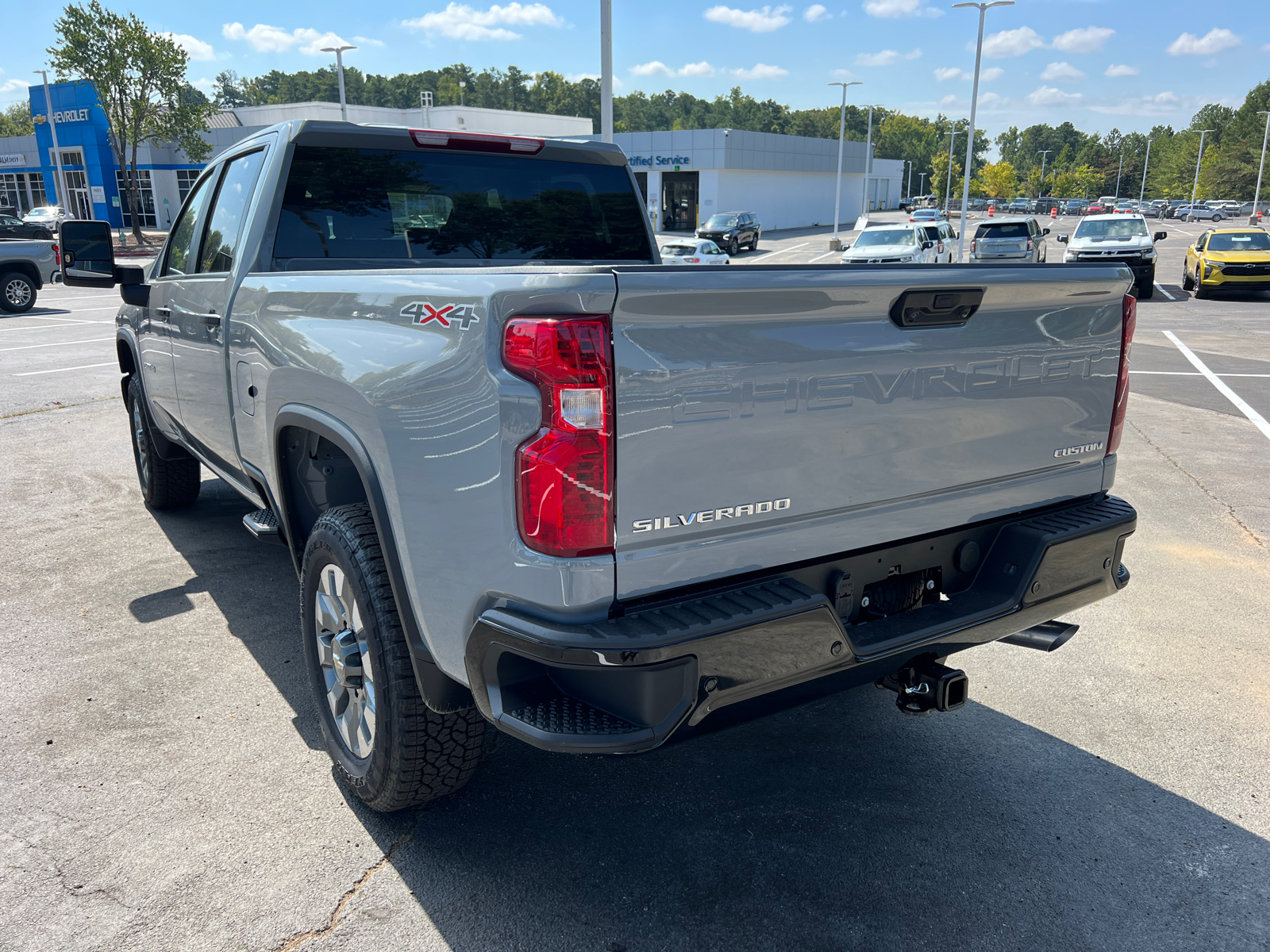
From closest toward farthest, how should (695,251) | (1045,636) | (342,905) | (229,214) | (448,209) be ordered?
(342,905)
(1045,636)
(448,209)
(229,214)
(695,251)

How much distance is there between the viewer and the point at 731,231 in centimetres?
4316

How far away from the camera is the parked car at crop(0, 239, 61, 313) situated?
19.3 m

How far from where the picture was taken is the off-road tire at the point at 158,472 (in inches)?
235

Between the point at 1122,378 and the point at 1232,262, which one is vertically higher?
the point at 1122,378

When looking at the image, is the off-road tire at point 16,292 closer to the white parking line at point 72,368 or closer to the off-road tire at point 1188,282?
the white parking line at point 72,368

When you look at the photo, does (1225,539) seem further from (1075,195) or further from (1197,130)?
(1075,195)

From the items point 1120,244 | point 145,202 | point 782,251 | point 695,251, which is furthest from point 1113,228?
point 145,202

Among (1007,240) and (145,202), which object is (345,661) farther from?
(145,202)

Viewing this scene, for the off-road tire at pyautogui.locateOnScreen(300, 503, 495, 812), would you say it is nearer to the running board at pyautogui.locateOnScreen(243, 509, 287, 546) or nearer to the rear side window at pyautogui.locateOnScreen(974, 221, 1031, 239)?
the running board at pyautogui.locateOnScreen(243, 509, 287, 546)

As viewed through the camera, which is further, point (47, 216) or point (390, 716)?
point (47, 216)

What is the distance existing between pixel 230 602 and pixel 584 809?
2.63 meters

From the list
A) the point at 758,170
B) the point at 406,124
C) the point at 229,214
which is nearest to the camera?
the point at 229,214

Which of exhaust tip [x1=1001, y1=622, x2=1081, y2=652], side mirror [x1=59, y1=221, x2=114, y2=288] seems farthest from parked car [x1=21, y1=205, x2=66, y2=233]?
exhaust tip [x1=1001, y1=622, x2=1081, y2=652]

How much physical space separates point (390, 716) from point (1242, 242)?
27.0 metres
